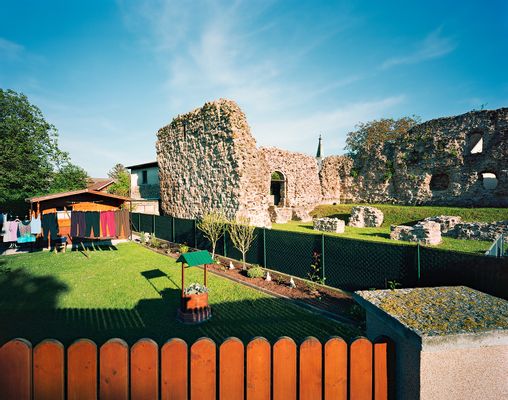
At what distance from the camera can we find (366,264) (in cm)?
693

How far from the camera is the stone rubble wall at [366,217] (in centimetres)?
2053

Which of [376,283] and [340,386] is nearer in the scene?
[340,386]

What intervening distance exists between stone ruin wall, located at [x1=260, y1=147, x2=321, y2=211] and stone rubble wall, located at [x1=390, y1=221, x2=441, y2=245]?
12902 mm

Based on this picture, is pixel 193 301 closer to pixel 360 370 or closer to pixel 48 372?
pixel 48 372

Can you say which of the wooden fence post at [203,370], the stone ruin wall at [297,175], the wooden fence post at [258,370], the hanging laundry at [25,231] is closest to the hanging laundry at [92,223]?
the hanging laundry at [25,231]

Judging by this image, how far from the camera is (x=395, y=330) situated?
6.58 feet

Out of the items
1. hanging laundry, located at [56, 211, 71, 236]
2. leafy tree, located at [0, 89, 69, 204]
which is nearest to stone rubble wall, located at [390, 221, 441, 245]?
hanging laundry, located at [56, 211, 71, 236]

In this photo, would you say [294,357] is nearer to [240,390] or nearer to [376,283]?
[240,390]

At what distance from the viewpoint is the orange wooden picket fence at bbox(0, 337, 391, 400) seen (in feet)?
5.95

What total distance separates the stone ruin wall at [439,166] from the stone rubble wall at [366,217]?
24.8ft

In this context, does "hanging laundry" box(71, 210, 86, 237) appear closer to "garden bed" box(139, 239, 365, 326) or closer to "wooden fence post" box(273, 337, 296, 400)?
"garden bed" box(139, 239, 365, 326)

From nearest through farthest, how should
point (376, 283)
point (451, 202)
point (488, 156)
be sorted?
point (376, 283)
point (488, 156)
point (451, 202)

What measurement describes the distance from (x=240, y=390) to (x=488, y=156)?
90.6 feet

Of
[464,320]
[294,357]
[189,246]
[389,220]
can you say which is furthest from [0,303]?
[389,220]
